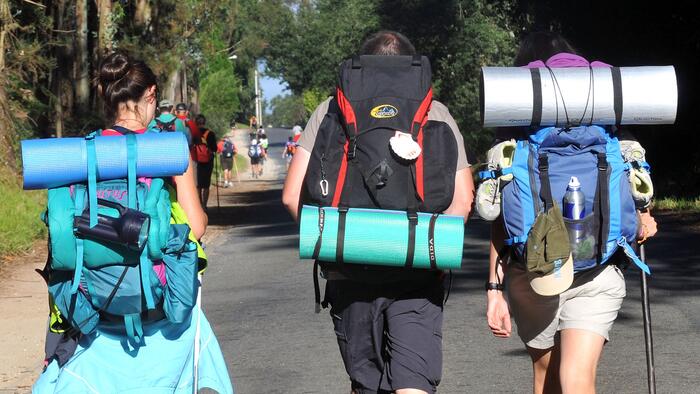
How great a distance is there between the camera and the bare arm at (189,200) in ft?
13.6

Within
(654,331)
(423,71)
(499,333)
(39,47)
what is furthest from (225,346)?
(39,47)

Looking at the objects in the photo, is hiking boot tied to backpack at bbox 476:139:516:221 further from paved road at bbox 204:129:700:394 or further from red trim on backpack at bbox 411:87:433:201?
paved road at bbox 204:129:700:394

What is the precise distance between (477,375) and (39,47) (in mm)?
14968

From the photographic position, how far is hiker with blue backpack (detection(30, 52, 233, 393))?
150 inches

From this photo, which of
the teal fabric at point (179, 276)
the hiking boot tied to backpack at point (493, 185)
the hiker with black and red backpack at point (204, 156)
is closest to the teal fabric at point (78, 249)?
the teal fabric at point (179, 276)

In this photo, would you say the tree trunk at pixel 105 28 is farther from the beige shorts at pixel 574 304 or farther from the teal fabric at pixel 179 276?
the teal fabric at pixel 179 276

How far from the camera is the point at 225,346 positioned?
27.3ft

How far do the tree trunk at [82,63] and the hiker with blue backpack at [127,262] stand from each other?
21.5 metres

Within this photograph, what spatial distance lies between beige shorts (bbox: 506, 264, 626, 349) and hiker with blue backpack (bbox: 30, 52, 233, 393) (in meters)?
1.25


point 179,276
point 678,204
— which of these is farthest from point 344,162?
point 678,204

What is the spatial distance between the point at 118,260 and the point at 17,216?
12.6 meters

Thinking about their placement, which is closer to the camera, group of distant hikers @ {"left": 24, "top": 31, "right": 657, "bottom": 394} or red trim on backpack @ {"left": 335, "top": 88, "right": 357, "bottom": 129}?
group of distant hikers @ {"left": 24, "top": 31, "right": 657, "bottom": 394}

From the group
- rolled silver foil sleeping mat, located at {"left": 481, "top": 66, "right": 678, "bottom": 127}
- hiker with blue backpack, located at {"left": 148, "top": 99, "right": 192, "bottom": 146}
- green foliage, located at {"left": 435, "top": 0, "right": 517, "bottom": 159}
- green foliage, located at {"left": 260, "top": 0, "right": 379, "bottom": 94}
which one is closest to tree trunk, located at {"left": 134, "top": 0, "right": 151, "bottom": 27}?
green foliage, located at {"left": 435, "top": 0, "right": 517, "bottom": 159}

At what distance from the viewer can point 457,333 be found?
28.0 feet
